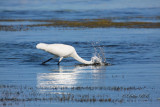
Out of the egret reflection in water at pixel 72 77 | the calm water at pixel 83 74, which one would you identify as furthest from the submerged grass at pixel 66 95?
→ the egret reflection in water at pixel 72 77

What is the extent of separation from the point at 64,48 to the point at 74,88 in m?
4.99

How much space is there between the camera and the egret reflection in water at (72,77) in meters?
12.5

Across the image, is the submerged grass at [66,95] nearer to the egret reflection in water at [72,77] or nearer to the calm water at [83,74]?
the calm water at [83,74]

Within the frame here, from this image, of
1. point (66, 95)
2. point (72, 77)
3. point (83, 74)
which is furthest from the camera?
point (83, 74)

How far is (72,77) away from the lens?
1373cm

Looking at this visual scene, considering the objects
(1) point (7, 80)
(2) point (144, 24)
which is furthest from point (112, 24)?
(1) point (7, 80)

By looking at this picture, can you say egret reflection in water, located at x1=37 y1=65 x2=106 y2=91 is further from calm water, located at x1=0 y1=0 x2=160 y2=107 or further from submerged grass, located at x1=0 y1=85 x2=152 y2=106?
submerged grass, located at x1=0 y1=85 x2=152 y2=106

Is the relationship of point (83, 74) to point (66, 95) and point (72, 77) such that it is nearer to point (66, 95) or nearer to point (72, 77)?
point (72, 77)

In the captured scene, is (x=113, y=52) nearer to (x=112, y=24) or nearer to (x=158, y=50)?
(x=158, y=50)

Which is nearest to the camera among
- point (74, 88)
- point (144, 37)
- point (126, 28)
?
point (74, 88)

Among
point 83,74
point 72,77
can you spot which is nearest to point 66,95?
point 72,77

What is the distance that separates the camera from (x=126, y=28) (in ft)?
105

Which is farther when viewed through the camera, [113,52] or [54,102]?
[113,52]

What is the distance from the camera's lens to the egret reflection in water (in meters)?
12.5
